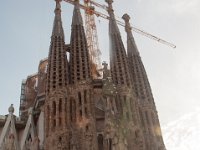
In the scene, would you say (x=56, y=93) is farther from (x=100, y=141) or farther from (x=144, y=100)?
(x=144, y=100)

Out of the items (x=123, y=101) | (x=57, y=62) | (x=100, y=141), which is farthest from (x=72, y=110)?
Answer: (x=57, y=62)

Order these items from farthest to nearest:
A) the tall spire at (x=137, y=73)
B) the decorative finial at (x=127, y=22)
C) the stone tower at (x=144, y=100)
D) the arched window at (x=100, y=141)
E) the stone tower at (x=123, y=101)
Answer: the decorative finial at (x=127, y=22), the tall spire at (x=137, y=73), the stone tower at (x=144, y=100), the stone tower at (x=123, y=101), the arched window at (x=100, y=141)

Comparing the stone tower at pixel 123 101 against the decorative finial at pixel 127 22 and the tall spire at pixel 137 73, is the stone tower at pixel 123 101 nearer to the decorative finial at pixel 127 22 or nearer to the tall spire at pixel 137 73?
the tall spire at pixel 137 73

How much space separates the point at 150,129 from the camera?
135 ft

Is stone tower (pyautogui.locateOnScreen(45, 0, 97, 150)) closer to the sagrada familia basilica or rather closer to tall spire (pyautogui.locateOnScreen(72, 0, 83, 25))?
the sagrada familia basilica

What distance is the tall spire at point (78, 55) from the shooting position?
42000 mm

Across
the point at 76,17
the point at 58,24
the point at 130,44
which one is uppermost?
the point at 76,17

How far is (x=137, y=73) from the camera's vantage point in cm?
4691

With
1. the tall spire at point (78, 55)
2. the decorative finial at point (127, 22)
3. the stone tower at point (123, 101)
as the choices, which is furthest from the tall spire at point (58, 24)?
the decorative finial at point (127, 22)

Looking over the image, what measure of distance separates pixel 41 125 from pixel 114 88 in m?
8.07

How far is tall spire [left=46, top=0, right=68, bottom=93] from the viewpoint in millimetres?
41250

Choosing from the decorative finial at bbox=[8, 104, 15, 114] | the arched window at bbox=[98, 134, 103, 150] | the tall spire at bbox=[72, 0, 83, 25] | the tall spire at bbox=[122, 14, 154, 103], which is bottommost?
the arched window at bbox=[98, 134, 103, 150]

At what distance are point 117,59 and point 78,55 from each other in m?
4.38

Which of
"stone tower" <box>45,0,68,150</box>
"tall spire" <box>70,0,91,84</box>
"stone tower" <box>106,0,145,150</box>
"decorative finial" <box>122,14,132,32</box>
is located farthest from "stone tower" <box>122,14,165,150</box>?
"stone tower" <box>45,0,68,150</box>
